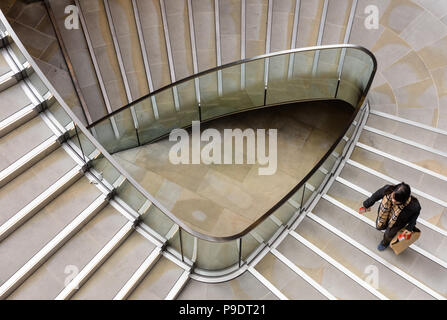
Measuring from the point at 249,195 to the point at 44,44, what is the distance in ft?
16.8

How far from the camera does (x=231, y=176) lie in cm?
830

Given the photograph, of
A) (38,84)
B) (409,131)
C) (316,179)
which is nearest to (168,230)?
(316,179)

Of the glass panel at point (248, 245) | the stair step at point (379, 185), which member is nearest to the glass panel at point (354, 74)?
the stair step at point (379, 185)

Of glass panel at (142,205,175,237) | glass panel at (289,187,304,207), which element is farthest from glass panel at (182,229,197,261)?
glass panel at (289,187,304,207)

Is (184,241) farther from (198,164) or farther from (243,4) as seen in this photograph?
(243,4)

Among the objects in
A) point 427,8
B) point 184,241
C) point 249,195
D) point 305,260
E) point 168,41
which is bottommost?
point 249,195

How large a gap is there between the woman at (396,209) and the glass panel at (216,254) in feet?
6.31

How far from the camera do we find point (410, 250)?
5383 millimetres

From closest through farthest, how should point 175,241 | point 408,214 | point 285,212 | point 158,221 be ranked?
point 408,214
point 158,221
point 175,241
point 285,212

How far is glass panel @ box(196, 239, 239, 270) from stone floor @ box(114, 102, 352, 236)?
1969mm

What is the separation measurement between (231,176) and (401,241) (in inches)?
158

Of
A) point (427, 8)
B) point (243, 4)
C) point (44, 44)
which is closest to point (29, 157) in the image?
point (44, 44)

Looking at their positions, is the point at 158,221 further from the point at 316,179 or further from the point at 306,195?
the point at 316,179
